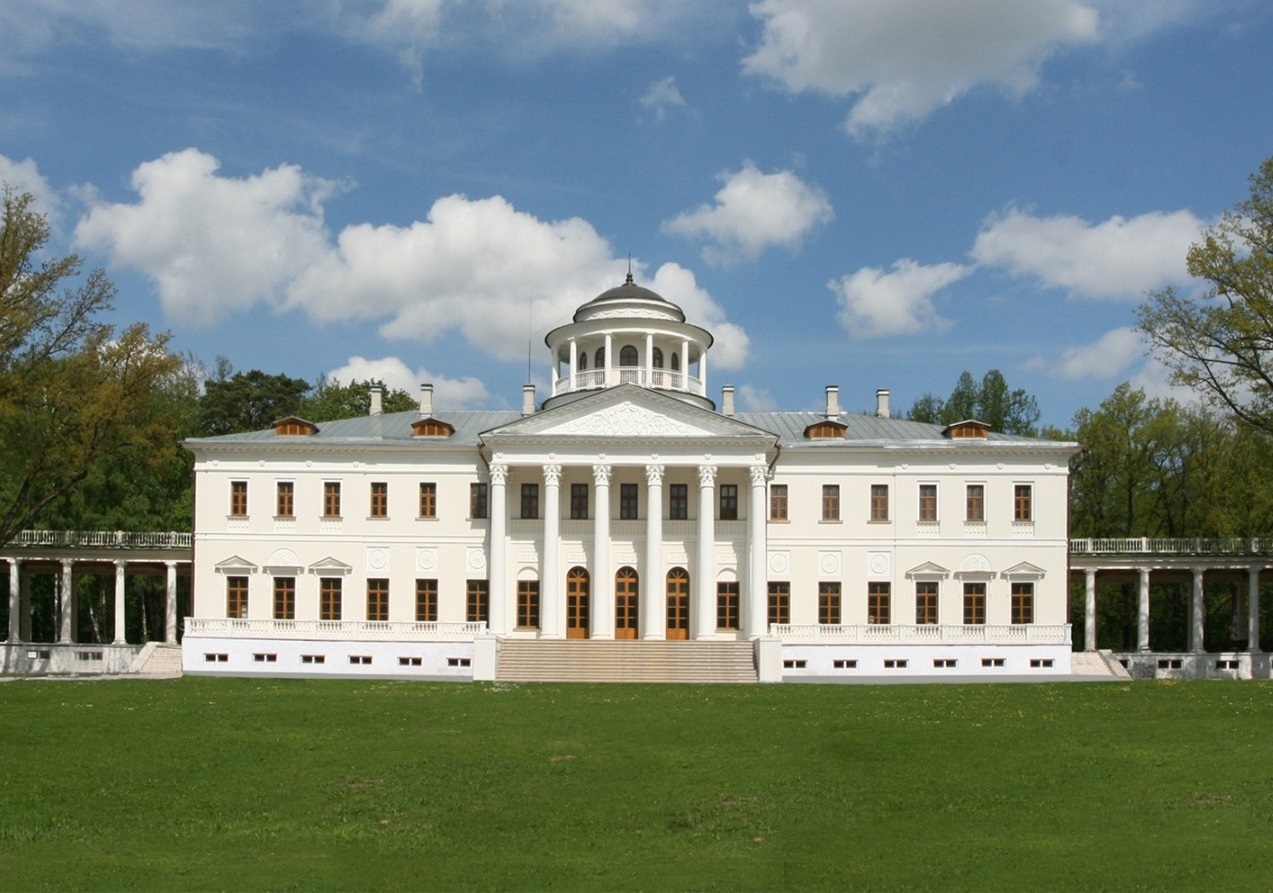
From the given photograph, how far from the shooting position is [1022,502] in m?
46.1

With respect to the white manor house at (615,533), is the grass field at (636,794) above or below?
below

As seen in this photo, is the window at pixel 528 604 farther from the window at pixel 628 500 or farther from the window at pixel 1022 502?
the window at pixel 1022 502

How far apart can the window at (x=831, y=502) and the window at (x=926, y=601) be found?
3846 mm

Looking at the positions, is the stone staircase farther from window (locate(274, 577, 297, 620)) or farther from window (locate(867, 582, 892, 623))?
window (locate(274, 577, 297, 620))

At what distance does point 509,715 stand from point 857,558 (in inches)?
832

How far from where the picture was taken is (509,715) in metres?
27.9

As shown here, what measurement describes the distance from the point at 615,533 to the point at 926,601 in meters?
11.5

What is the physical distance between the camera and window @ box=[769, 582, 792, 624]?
4597 cm

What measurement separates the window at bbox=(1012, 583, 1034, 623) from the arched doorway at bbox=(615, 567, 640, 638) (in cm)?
1358

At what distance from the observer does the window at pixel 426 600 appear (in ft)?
151

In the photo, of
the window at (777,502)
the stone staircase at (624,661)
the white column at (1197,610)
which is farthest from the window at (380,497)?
the white column at (1197,610)

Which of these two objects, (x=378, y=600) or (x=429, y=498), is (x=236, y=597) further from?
(x=429, y=498)

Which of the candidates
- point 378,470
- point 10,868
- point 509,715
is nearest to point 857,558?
point 378,470

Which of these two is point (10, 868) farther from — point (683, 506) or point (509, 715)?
point (683, 506)
